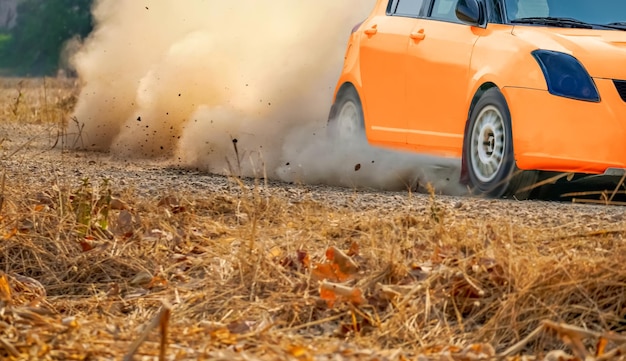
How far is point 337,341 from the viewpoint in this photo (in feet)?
16.5

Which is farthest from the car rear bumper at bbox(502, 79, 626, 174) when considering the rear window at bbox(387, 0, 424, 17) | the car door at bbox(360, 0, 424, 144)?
the rear window at bbox(387, 0, 424, 17)

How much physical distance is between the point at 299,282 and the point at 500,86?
3741 mm

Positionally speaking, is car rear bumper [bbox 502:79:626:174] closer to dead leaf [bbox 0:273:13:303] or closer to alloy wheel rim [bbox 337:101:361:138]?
alloy wheel rim [bbox 337:101:361:138]

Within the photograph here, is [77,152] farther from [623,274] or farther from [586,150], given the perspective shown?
[623,274]

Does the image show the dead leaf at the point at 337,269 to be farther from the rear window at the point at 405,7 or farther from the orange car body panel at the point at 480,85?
the rear window at the point at 405,7

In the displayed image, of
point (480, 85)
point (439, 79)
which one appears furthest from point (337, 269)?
point (439, 79)

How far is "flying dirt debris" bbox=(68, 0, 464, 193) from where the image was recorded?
485 inches

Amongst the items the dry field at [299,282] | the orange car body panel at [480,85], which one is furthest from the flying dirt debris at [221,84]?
the dry field at [299,282]

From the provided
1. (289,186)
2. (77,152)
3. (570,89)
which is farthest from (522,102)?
(77,152)

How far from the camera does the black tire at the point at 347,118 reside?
11.2m

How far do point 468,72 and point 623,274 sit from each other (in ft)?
14.3

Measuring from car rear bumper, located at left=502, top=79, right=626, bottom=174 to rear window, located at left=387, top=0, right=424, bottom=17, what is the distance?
180 cm

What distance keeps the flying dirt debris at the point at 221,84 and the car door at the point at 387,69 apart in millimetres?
274

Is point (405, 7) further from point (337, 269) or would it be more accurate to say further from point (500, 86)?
point (337, 269)
